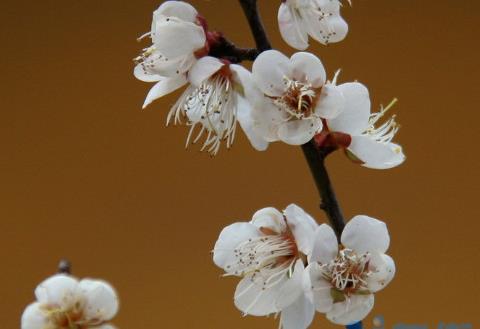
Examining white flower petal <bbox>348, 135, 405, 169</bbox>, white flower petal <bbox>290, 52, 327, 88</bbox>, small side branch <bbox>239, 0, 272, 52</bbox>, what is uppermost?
small side branch <bbox>239, 0, 272, 52</bbox>

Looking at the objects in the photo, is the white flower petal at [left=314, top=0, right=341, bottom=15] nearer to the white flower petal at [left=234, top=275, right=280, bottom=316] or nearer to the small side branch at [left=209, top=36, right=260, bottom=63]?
the small side branch at [left=209, top=36, right=260, bottom=63]

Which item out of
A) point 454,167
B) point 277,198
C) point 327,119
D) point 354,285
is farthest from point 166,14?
point 454,167

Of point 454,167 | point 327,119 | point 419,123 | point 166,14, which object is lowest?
point 454,167

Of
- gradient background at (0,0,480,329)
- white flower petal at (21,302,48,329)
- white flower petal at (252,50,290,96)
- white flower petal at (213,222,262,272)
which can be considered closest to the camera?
white flower petal at (252,50,290,96)

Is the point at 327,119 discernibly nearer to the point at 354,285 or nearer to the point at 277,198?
the point at 354,285

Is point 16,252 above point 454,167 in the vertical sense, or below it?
above

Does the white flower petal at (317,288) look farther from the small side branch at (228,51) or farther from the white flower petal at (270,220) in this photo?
the small side branch at (228,51)

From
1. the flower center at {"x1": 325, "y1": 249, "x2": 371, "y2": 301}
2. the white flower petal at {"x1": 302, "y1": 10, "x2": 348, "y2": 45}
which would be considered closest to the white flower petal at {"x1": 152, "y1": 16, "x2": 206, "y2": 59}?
the white flower petal at {"x1": 302, "y1": 10, "x2": 348, "y2": 45}
